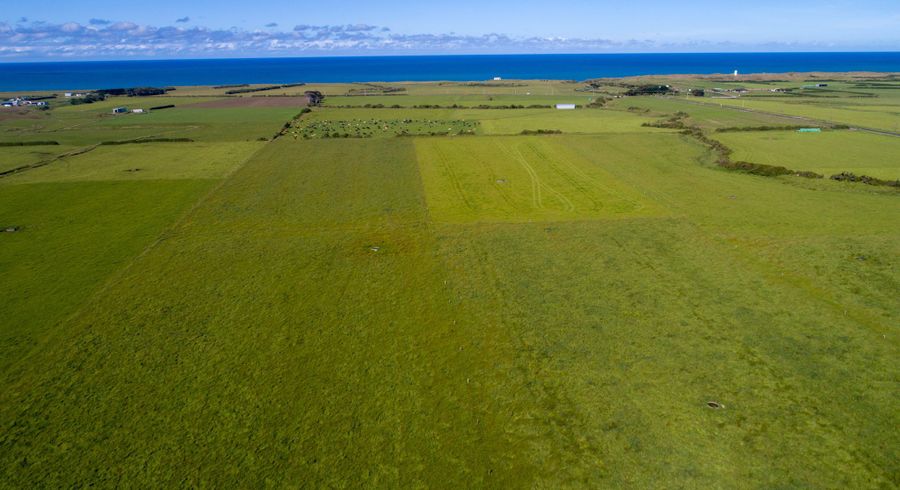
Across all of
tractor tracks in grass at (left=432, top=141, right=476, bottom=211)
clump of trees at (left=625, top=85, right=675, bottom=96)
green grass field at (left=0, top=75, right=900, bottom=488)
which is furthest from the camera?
clump of trees at (left=625, top=85, right=675, bottom=96)

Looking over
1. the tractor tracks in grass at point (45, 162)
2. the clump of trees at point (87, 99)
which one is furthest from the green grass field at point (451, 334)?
the clump of trees at point (87, 99)

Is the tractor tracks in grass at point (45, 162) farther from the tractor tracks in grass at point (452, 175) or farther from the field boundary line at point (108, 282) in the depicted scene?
the tractor tracks in grass at point (452, 175)

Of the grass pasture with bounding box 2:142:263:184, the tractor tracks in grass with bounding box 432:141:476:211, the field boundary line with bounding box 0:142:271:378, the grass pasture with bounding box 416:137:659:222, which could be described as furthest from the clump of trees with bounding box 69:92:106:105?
the field boundary line with bounding box 0:142:271:378

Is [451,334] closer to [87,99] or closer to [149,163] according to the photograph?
[149,163]

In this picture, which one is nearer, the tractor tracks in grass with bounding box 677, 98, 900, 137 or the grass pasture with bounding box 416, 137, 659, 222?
the grass pasture with bounding box 416, 137, 659, 222

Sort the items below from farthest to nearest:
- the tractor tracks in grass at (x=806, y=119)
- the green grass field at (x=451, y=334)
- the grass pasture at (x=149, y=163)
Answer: the tractor tracks in grass at (x=806, y=119)
the grass pasture at (x=149, y=163)
the green grass field at (x=451, y=334)

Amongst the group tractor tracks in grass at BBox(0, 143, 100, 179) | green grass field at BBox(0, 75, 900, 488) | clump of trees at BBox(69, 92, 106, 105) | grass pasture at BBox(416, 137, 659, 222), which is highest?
clump of trees at BBox(69, 92, 106, 105)

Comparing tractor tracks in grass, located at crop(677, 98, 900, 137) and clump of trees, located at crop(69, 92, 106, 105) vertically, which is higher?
clump of trees, located at crop(69, 92, 106, 105)

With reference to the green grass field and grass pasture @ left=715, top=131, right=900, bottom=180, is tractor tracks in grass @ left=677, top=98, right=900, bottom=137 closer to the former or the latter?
grass pasture @ left=715, top=131, right=900, bottom=180

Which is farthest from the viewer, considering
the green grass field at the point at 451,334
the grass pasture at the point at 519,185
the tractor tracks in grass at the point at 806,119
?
the tractor tracks in grass at the point at 806,119
